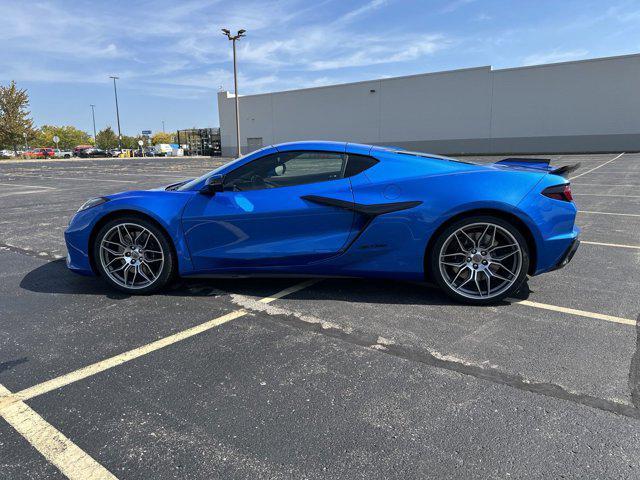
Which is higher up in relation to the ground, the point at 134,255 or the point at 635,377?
the point at 134,255

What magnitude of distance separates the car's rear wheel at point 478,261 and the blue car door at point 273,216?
834 mm

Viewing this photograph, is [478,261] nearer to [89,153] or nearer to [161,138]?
[89,153]

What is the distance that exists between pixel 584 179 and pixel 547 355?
Result: 1403 cm

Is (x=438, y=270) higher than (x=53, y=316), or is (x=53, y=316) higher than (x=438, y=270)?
(x=438, y=270)

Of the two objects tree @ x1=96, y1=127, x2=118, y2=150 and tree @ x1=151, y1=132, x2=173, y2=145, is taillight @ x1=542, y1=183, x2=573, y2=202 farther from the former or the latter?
tree @ x1=151, y1=132, x2=173, y2=145

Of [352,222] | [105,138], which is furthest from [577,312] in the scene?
[105,138]

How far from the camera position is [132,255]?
4008 millimetres

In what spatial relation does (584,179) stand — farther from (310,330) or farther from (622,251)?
(310,330)

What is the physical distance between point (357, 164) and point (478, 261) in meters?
1.29

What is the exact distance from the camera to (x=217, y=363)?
2.79 meters

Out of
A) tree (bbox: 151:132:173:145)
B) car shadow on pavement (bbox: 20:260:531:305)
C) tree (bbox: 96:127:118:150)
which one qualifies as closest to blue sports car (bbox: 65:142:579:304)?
car shadow on pavement (bbox: 20:260:531:305)

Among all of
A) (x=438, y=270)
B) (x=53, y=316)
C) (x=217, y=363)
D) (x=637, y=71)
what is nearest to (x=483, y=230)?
(x=438, y=270)

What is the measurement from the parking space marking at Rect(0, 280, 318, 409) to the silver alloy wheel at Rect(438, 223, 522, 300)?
175 cm

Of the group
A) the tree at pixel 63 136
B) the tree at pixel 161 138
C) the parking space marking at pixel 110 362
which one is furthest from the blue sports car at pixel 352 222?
the tree at pixel 161 138
